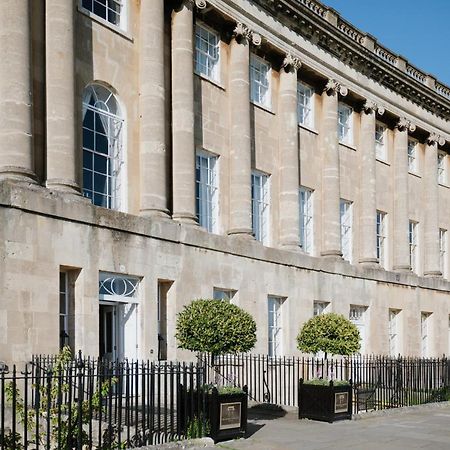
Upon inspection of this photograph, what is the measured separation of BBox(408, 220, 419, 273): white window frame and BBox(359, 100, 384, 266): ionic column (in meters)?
4.62

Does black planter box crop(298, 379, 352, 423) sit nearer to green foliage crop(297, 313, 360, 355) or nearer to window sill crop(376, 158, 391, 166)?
green foliage crop(297, 313, 360, 355)

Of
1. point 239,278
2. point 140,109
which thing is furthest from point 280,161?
point 140,109

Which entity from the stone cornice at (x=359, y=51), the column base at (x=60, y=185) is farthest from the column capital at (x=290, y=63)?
the column base at (x=60, y=185)

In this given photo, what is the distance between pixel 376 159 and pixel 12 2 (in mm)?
18834

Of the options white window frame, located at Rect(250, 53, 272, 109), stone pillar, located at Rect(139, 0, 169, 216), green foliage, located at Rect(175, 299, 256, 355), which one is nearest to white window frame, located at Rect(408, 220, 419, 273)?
white window frame, located at Rect(250, 53, 272, 109)

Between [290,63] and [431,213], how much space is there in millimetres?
12313

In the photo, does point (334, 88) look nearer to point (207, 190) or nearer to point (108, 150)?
point (207, 190)

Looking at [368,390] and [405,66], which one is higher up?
[405,66]

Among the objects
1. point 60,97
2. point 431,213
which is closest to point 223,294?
point 60,97

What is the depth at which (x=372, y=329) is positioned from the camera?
29141 mm

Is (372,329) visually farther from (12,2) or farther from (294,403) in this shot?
(12,2)

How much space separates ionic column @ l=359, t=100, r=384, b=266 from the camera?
2992 cm

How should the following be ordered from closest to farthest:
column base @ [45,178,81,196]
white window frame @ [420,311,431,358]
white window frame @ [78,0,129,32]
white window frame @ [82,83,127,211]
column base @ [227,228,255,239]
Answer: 1. column base @ [45,178,81,196]
2. white window frame @ [82,83,127,211]
3. white window frame @ [78,0,129,32]
4. column base @ [227,228,255,239]
5. white window frame @ [420,311,431,358]

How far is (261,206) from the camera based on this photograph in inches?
1009
